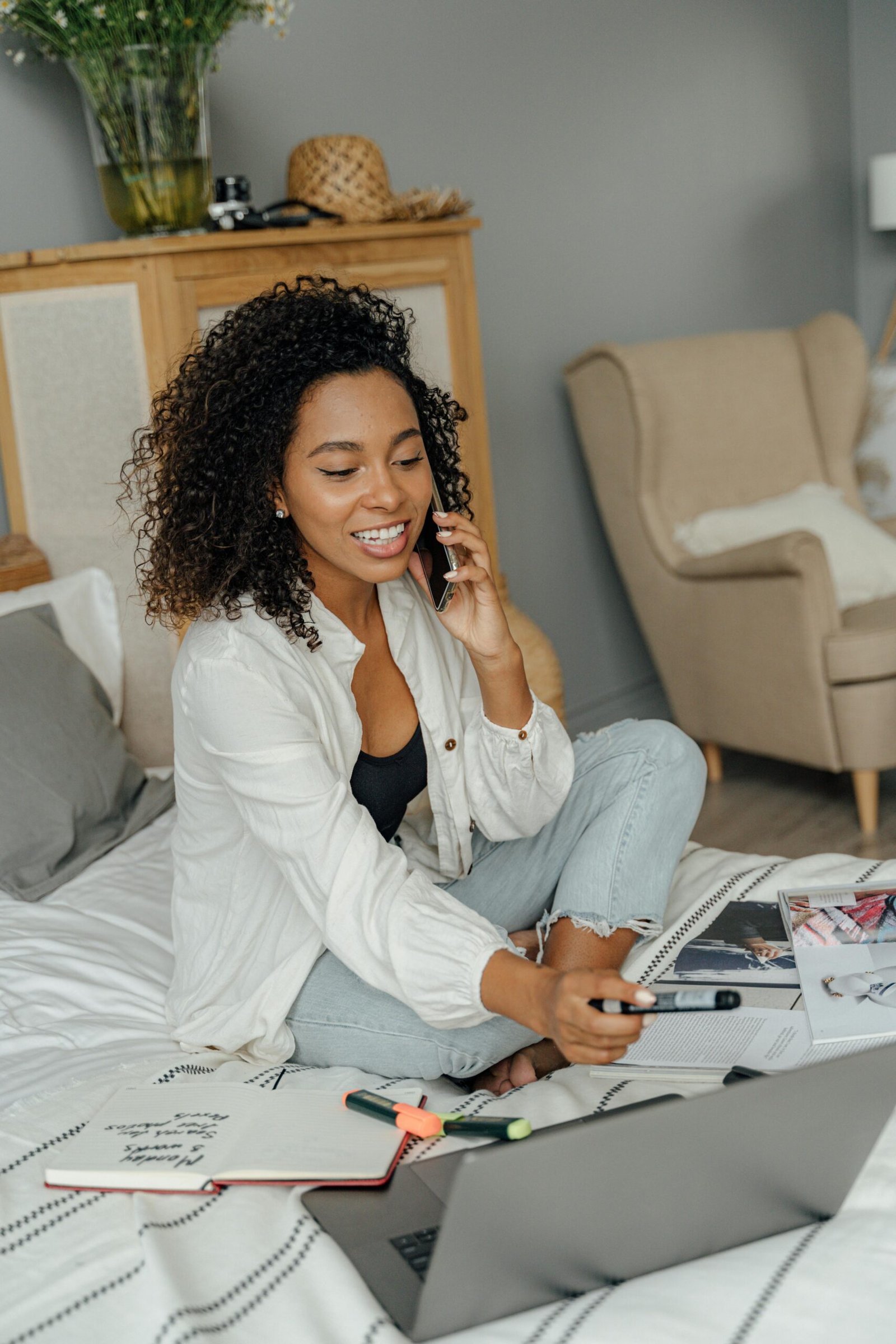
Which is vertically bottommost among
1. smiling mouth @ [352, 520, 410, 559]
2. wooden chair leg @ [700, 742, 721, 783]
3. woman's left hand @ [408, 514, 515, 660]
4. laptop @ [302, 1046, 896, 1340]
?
wooden chair leg @ [700, 742, 721, 783]

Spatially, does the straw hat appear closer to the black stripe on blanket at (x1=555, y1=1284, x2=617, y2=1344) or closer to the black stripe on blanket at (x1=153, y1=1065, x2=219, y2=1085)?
the black stripe on blanket at (x1=153, y1=1065, x2=219, y2=1085)

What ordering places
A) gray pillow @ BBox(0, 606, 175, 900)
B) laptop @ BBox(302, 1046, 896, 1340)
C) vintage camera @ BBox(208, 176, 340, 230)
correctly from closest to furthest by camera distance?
laptop @ BBox(302, 1046, 896, 1340) < gray pillow @ BBox(0, 606, 175, 900) < vintage camera @ BBox(208, 176, 340, 230)

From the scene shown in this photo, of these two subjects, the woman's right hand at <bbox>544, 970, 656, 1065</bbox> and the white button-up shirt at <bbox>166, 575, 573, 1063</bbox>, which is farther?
the white button-up shirt at <bbox>166, 575, 573, 1063</bbox>

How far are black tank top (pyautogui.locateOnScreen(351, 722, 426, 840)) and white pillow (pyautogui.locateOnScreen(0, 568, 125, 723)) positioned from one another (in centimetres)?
68

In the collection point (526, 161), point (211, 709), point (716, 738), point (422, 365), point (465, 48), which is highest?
point (465, 48)

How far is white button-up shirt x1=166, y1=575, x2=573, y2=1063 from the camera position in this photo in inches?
46.9

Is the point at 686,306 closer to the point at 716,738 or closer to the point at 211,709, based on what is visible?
the point at 716,738

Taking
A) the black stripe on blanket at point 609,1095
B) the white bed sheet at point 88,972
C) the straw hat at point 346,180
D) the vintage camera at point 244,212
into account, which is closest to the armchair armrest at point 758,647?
the straw hat at point 346,180

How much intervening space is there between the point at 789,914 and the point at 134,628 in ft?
3.77

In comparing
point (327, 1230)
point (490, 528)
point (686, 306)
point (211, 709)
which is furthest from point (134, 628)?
point (686, 306)

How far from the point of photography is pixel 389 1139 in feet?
3.63

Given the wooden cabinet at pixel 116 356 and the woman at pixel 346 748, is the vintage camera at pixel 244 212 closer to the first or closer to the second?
the wooden cabinet at pixel 116 356

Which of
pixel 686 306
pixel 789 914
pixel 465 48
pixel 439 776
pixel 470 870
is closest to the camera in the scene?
pixel 789 914

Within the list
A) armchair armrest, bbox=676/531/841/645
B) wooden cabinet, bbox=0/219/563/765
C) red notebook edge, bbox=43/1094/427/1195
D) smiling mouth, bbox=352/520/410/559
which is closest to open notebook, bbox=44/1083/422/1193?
red notebook edge, bbox=43/1094/427/1195
